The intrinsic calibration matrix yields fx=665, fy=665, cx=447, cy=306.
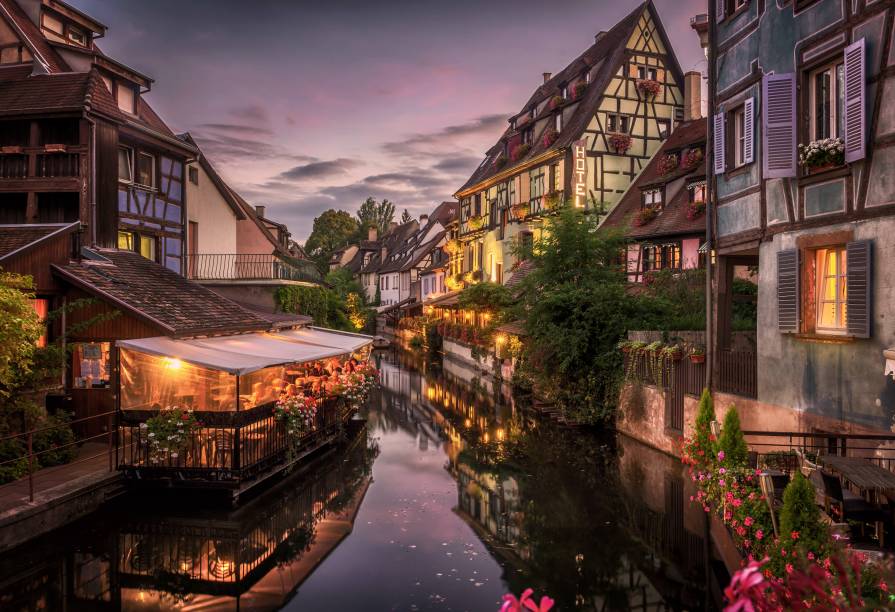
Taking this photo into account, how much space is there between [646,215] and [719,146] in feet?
38.0

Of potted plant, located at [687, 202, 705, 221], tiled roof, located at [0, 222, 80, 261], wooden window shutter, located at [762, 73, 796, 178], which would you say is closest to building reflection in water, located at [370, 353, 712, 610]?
wooden window shutter, located at [762, 73, 796, 178]

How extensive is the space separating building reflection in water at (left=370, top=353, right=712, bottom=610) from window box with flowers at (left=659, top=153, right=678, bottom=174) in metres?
11.1

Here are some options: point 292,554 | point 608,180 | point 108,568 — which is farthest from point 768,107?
point 608,180

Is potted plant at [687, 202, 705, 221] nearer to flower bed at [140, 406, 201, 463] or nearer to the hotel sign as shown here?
the hotel sign

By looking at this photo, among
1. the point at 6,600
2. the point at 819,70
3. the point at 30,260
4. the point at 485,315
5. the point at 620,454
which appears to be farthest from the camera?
the point at 485,315

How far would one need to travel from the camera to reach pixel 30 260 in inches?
508

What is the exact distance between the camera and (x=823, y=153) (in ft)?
32.8

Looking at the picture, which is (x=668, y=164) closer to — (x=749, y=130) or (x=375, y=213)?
(x=749, y=130)

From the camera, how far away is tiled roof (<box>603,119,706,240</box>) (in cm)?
2224

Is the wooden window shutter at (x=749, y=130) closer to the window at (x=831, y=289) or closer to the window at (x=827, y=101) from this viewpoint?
the window at (x=827, y=101)

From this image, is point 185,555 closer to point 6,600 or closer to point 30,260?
point 6,600

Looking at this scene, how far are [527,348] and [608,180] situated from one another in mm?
12188

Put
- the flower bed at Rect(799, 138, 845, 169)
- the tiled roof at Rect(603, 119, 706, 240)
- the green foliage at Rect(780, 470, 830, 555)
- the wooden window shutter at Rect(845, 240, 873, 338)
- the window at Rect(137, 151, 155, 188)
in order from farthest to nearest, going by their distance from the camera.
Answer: the tiled roof at Rect(603, 119, 706, 240)
the window at Rect(137, 151, 155, 188)
the flower bed at Rect(799, 138, 845, 169)
the wooden window shutter at Rect(845, 240, 873, 338)
the green foliage at Rect(780, 470, 830, 555)

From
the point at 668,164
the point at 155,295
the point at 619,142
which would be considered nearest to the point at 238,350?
the point at 155,295
